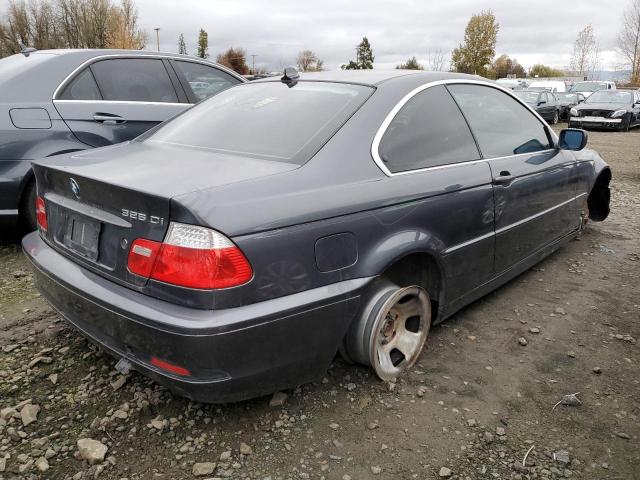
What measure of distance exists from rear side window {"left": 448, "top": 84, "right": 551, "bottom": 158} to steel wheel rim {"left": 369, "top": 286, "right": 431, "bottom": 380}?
3.36 feet

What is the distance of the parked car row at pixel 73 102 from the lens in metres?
3.95

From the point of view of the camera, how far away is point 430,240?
102 inches

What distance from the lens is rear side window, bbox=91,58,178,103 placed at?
452cm

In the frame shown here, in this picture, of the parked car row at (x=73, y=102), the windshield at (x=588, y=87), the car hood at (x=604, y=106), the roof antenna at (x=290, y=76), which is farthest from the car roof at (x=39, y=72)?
the windshield at (x=588, y=87)

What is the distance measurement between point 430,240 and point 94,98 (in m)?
3.30

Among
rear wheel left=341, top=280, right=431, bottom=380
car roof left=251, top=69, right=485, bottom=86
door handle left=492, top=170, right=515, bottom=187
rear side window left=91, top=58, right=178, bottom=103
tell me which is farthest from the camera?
rear side window left=91, top=58, right=178, bottom=103

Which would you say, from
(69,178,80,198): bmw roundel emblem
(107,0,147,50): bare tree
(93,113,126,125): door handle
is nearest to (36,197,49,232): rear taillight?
(69,178,80,198): bmw roundel emblem

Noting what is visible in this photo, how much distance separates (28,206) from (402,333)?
3114 millimetres

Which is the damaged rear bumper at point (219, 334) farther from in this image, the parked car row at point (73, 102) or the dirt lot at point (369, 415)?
the parked car row at point (73, 102)

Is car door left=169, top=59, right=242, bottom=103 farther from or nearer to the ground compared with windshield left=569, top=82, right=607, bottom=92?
nearer to the ground

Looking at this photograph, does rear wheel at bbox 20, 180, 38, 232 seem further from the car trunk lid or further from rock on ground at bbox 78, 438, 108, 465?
rock on ground at bbox 78, 438, 108, 465

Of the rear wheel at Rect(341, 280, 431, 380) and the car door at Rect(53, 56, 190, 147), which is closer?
the rear wheel at Rect(341, 280, 431, 380)

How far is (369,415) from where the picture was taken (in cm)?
238

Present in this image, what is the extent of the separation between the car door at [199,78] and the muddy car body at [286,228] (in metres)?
2.02
